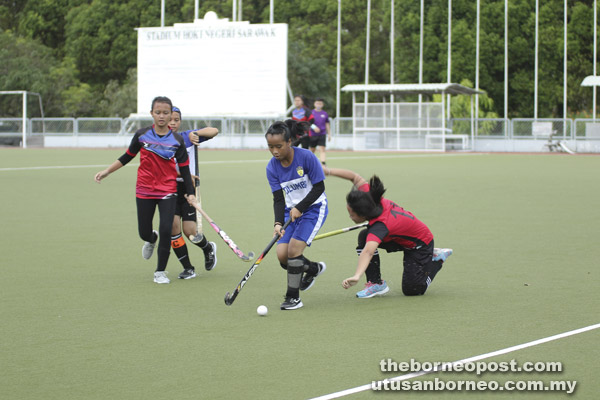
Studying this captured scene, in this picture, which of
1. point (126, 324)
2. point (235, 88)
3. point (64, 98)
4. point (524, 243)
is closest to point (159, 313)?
point (126, 324)

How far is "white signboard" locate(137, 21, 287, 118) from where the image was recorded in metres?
42.2

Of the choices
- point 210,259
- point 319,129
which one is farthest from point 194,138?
point 319,129

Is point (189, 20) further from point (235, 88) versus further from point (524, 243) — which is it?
point (524, 243)

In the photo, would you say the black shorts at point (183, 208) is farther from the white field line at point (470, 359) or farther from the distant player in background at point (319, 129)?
the distant player in background at point (319, 129)

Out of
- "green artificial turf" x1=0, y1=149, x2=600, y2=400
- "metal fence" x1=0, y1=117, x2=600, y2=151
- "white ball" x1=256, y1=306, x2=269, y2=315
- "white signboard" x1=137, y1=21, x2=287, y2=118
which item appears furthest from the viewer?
"white signboard" x1=137, y1=21, x2=287, y2=118

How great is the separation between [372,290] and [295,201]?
3.17 ft

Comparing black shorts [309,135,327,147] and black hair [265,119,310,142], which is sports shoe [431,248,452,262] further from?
black shorts [309,135,327,147]

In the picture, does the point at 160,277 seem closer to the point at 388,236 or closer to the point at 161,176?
the point at 161,176

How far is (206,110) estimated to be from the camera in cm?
4369

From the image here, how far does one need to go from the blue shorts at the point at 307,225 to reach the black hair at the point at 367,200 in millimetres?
409

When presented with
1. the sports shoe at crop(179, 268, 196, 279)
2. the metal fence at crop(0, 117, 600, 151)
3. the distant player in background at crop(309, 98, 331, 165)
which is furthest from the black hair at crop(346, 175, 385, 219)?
the metal fence at crop(0, 117, 600, 151)

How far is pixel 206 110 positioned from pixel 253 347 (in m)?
38.8

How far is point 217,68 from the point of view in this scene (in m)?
43.2

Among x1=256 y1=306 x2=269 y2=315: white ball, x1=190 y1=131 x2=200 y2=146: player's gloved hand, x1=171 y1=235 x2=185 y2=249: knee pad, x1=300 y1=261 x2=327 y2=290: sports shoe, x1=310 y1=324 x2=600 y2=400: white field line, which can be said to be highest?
x1=190 y1=131 x2=200 y2=146: player's gloved hand
